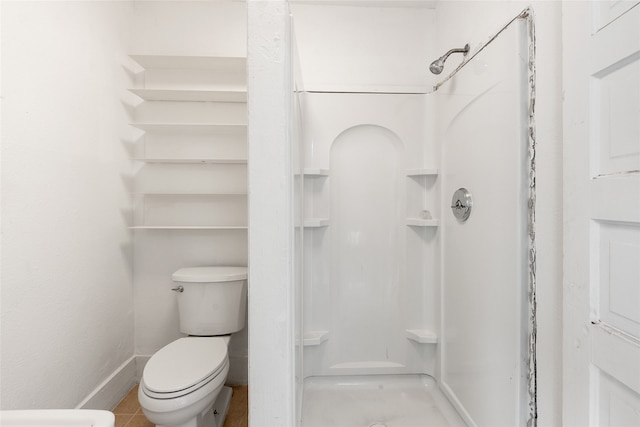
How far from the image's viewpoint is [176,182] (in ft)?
7.25

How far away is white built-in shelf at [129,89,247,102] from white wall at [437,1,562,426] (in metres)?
1.50

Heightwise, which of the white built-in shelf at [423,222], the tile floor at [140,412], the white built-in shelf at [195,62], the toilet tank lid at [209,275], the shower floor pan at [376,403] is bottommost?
the tile floor at [140,412]

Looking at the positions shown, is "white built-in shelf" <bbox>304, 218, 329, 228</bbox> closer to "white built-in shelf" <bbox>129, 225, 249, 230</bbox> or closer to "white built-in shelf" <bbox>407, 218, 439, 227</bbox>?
"white built-in shelf" <bbox>129, 225, 249, 230</bbox>

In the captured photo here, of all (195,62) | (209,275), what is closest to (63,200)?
(209,275)

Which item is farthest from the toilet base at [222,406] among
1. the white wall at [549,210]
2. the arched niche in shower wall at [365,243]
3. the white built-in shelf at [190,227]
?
Result: the white wall at [549,210]

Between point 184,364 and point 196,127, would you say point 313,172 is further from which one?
point 184,364

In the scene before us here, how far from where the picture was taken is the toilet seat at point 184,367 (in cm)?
138

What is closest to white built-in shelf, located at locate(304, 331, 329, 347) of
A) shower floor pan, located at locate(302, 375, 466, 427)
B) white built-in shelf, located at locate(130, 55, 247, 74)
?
shower floor pan, located at locate(302, 375, 466, 427)

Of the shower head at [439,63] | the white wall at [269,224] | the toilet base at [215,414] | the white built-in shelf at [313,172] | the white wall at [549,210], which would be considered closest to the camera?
the white wall at [269,224]

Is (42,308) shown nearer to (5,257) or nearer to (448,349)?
(5,257)

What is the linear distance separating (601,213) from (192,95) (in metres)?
2.02

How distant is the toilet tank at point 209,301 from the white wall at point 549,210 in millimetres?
1458

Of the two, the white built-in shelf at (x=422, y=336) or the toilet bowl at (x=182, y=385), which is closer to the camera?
the toilet bowl at (x=182, y=385)

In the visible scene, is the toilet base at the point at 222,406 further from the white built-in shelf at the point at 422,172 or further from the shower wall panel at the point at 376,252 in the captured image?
the white built-in shelf at the point at 422,172
